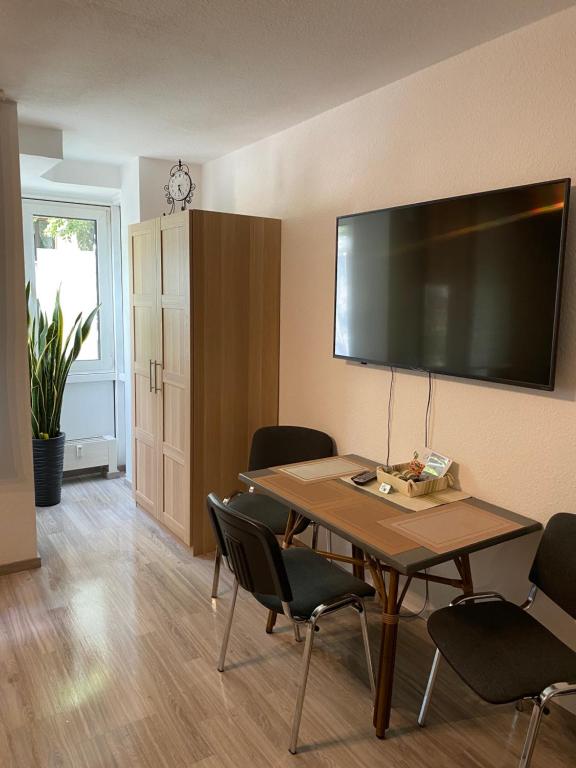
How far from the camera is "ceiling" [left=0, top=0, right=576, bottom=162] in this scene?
6.71ft

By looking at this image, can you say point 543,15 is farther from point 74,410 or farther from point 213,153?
point 74,410

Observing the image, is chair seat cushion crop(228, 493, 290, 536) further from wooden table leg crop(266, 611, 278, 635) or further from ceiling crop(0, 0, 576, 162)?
ceiling crop(0, 0, 576, 162)

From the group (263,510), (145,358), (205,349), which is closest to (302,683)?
(263,510)

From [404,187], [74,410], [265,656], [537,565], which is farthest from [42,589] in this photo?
[404,187]

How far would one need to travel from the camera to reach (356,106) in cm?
291

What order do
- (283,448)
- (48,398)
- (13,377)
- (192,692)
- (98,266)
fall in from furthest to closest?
(98,266)
(48,398)
(283,448)
(13,377)
(192,692)

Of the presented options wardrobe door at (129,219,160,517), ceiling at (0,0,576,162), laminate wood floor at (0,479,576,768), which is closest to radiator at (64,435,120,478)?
wardrobe door at (129,219,160,517)

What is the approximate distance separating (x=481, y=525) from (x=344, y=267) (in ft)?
4.73

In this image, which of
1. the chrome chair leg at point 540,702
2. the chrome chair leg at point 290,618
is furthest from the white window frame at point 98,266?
the chrome chair leg at point 540,702

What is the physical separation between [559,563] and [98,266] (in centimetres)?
414

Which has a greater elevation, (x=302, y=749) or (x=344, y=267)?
(x=344, y=267)

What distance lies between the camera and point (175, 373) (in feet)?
11.4

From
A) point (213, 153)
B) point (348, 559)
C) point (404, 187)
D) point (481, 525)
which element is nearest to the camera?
point (481, 525)

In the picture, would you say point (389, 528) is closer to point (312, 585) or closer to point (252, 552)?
point (312, 585)
